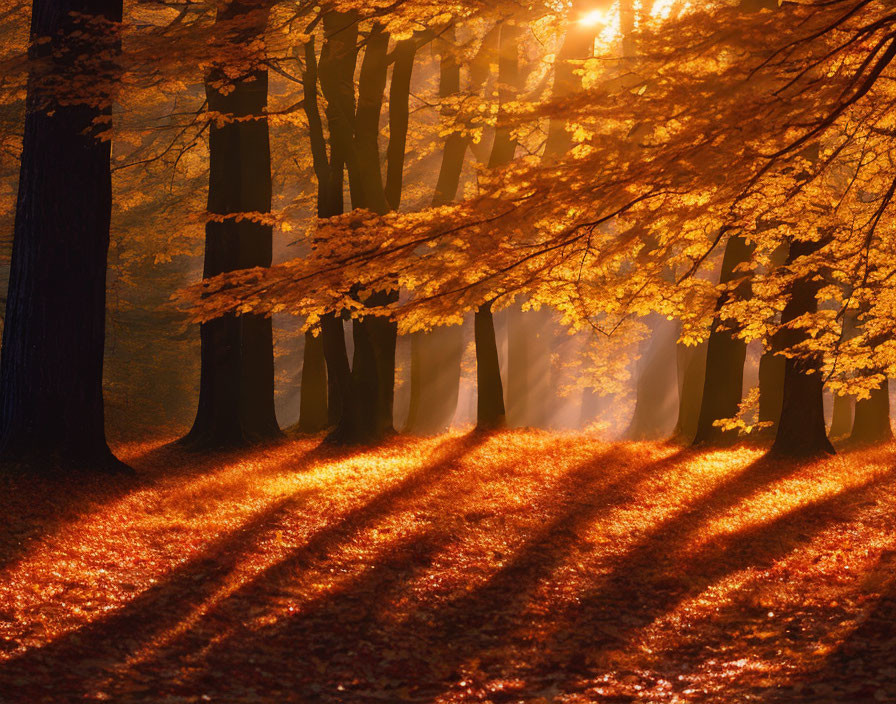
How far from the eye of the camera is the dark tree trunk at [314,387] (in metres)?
18.6

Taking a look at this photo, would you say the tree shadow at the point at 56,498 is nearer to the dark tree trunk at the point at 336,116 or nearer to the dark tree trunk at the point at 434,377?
the dark tree trunk at the point at 336,116

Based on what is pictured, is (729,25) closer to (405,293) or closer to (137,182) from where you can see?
(137,182)

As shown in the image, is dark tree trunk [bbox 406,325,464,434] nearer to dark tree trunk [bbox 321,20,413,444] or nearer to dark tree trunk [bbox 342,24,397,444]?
dark tree trunk [bbox 321,20,413,444]

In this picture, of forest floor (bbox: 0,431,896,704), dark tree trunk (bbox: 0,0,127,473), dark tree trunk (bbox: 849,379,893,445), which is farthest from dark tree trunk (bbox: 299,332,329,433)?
dark tree trunk (bbox: 849,379,893,445)

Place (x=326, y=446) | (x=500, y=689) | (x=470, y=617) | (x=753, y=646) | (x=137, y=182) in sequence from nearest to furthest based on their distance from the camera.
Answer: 1. (x=500, y=689)
2. (x=753, y=646)
3. (x=470, y=617)
4. (x=326, y=446)
5. (x=137, y=182)

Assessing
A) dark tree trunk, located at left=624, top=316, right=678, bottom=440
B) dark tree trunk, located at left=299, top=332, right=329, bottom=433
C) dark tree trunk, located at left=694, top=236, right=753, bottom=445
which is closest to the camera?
dark tree trunk, located at left=694, top=236, right=753, bottom=445

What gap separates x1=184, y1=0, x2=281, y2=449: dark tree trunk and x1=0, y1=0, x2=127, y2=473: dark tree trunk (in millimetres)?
3907

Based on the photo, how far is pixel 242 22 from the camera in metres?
10.3

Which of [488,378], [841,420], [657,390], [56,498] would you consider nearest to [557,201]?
[56,498]

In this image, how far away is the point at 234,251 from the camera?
14656 mm

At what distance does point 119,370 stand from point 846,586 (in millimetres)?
20968

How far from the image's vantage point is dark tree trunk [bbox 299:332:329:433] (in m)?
18.6

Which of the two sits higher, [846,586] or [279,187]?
[279,187]

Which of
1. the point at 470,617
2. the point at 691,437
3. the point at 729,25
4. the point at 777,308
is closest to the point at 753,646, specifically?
the point at 470,617
